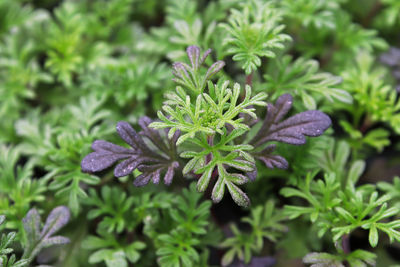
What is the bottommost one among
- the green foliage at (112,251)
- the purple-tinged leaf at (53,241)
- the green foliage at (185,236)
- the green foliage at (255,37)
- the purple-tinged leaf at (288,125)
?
the green foliage at (112,251)

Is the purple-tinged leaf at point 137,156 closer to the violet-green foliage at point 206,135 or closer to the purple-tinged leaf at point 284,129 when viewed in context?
the violet-green foliage at point 206,135

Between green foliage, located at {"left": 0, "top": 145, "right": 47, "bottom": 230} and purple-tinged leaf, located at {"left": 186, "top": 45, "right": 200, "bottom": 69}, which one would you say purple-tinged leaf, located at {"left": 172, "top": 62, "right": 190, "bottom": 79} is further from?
green foliage, located at {"left": 0, "top": 145, "right": 47, "bottom": 230}

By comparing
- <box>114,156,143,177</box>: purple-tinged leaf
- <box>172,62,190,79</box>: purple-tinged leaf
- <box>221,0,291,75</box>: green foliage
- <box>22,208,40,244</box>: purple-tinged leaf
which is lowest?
<box>22,208,40,244</box>: purple-tinged leaf

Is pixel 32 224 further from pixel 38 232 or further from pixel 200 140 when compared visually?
pixel 200 140

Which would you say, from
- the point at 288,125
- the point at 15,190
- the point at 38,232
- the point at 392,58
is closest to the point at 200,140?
the point at 288,125

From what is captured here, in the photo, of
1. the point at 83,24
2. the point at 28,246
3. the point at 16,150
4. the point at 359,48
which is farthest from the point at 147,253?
the point at 359,48

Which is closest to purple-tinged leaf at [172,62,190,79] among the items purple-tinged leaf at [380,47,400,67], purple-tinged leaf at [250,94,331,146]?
purple-tinged leaf at [250,94,331,146]

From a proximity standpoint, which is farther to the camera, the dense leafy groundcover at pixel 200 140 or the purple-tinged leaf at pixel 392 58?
the purple-tinged leaf at pixel 392 58

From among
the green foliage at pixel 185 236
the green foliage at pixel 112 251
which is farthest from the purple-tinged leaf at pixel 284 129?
the green foliage at pixel 112 251
